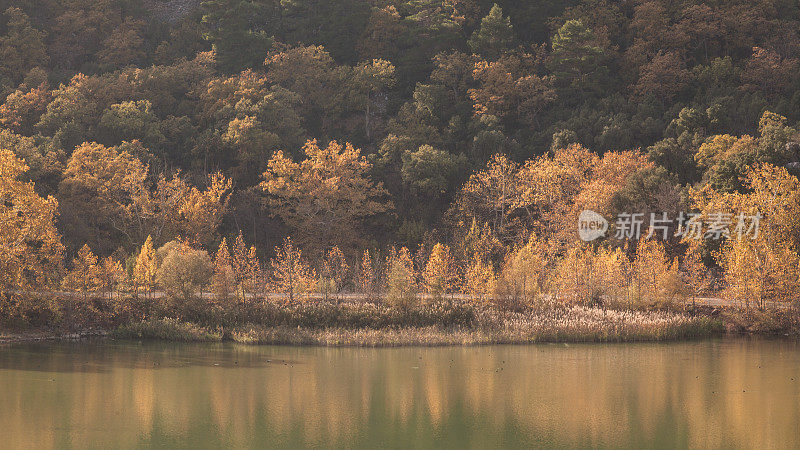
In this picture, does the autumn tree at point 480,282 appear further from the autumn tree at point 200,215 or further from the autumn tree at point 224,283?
the autumn tree at point 200,215

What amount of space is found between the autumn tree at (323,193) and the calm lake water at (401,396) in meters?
18.0

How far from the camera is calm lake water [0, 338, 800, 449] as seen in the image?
2359cm

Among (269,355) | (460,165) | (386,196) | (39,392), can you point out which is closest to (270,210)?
(386,196)

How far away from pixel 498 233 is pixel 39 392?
33531 millimetres

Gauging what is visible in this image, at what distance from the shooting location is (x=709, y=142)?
54.4 meters

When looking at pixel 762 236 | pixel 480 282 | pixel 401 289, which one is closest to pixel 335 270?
pixel 401 289

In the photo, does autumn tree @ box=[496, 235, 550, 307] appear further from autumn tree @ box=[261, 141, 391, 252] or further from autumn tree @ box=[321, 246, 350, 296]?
autumn tree @ box=[261, 141, 391, 252]

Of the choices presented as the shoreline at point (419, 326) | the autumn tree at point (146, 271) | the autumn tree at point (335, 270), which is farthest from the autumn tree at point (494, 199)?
the autumn tree at point (146, 271)

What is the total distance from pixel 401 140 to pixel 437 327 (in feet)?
82.1

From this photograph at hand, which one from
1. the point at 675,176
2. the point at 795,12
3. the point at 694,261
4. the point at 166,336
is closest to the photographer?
the point at 166,336

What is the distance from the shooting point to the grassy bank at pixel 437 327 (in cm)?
3956

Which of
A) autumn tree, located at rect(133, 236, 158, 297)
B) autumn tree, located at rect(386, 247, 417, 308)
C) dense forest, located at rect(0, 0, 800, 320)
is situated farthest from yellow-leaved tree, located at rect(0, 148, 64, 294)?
autumn tree, located at rect(386, 247, 417, 308)

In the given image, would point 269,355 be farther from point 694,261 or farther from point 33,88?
point 33,88

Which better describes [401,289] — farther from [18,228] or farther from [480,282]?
[18,228]
